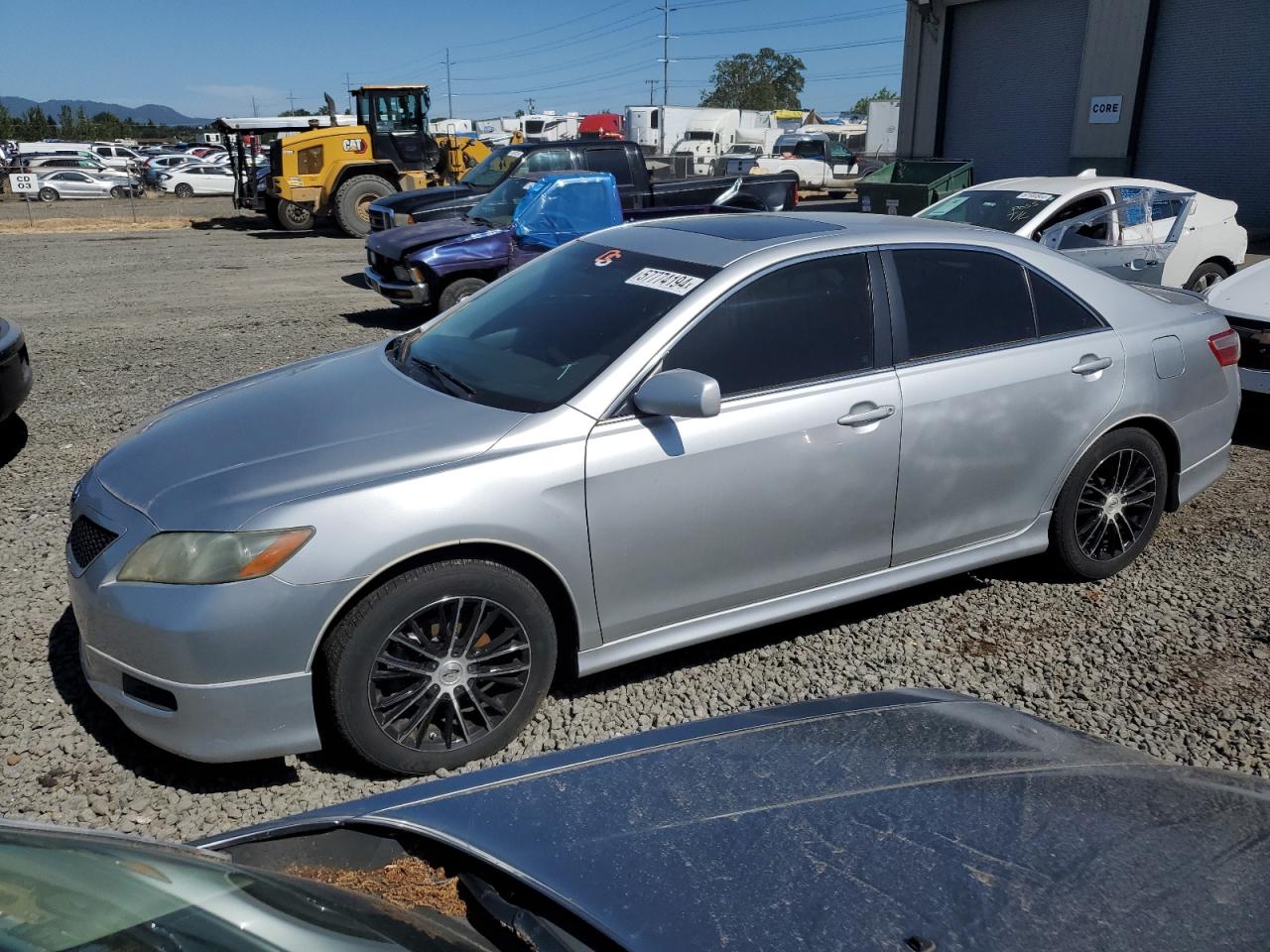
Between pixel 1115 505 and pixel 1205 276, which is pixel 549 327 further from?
pixel 1205 276

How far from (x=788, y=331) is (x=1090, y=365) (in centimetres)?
145

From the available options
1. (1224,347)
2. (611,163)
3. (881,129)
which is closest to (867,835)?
(1224,347)

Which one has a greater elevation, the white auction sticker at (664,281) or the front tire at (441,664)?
the white auction sticker at (664,281)

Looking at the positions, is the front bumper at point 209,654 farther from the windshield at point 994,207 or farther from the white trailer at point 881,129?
the white trailer at point 881,129

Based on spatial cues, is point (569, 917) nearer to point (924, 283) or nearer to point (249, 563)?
point (249, 563)

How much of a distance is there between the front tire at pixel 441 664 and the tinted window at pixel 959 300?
1874 millimetres

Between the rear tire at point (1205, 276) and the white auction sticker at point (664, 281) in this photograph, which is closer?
the white auction sticker at point (664, 281)

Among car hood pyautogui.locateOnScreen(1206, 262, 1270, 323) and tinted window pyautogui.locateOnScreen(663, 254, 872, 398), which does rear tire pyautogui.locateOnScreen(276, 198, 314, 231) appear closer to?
car hood pyautogui.locateOnScreen(1206, 262, 1270, 323)

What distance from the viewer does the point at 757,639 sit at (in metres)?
4.36

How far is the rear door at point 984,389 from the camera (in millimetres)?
4008

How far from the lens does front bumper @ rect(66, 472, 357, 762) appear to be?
2941 millimetres

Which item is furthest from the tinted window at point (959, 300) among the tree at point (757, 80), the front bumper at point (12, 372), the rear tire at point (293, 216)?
the tree at point (757, 80)

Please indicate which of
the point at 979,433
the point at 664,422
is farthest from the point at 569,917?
the point at 979,433

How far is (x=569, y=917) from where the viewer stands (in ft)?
5.04
